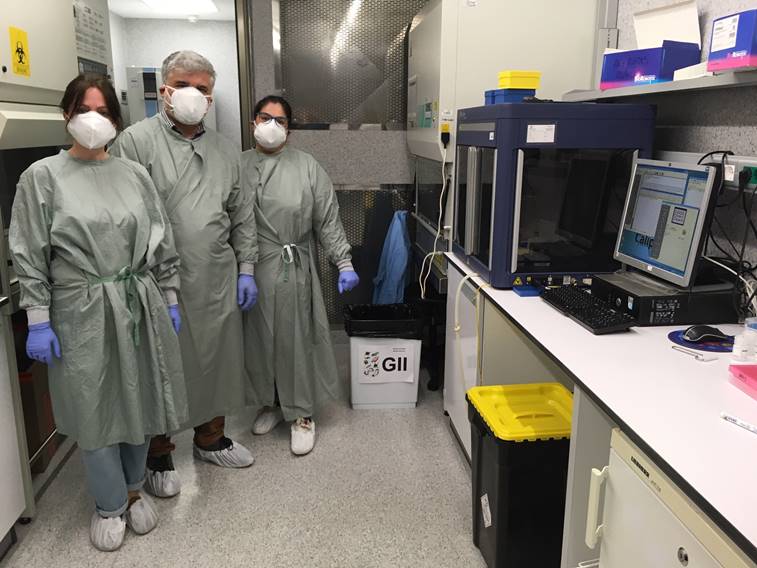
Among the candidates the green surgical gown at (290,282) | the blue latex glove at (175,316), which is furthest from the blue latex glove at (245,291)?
the blue latex glove at (175,316)

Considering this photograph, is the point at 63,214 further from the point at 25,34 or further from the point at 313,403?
the point at 313,403

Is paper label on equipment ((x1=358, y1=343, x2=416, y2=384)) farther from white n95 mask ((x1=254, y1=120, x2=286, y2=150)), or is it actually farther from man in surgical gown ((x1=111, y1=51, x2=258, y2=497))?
white n95 mask ((x1=254, y1=120, x2=286, y2=150))

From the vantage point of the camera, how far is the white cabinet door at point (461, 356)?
220 centimetres

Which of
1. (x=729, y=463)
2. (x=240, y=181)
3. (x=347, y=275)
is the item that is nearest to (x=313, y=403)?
(x=347, y=275)

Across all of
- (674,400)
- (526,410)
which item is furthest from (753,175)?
(526,410)

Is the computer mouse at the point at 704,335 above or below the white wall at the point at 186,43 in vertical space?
below

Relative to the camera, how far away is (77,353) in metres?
1.77

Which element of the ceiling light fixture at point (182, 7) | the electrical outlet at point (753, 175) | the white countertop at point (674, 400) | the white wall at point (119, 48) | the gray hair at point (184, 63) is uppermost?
the ceiling light fixture at point (182, 7)

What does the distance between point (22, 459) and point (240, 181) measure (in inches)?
44.9

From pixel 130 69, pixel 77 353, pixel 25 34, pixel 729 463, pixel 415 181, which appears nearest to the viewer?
pixel 729 463

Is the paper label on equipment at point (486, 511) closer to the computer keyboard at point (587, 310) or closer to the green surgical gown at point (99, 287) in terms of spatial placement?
the computer keyboard at point (587, 310)

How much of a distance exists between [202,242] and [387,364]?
1.04 meters

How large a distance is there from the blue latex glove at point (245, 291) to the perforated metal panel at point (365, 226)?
51.7 inches

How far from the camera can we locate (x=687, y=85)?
5.47 feet
